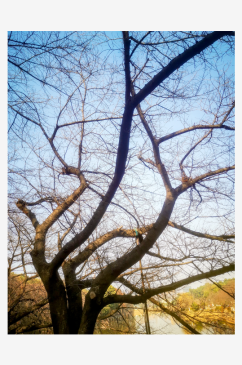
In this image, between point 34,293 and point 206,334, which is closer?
point 206,334

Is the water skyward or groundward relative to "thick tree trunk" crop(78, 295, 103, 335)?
groundward

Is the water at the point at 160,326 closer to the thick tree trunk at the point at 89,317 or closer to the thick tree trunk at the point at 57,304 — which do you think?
the thick tree trunk at the point at 89,317

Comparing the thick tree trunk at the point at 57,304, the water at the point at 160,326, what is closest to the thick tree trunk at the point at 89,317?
the thick tree trunk at the point at 57,304

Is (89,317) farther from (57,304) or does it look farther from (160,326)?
(160,326)

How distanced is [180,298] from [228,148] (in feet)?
4.07

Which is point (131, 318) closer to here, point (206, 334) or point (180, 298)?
point (180, 298)

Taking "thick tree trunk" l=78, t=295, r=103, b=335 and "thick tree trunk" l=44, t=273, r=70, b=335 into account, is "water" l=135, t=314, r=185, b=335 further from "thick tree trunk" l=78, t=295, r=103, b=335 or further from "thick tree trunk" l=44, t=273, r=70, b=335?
"thick tree trunk" l=44, t=273, r=70, b=335

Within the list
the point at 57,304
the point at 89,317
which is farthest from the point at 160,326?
the point at 57,304

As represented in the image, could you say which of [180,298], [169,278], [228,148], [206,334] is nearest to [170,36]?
[228,148]

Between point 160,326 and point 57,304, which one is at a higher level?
point 57,304

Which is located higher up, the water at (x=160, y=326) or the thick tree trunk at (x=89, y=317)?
the thick tree trunk at (x=89, y=317)

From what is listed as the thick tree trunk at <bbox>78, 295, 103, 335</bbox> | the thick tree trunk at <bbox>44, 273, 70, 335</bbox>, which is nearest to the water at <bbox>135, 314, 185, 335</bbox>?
the thick tree trunk at <bbox>78, 295, 103, 335</bbox>
